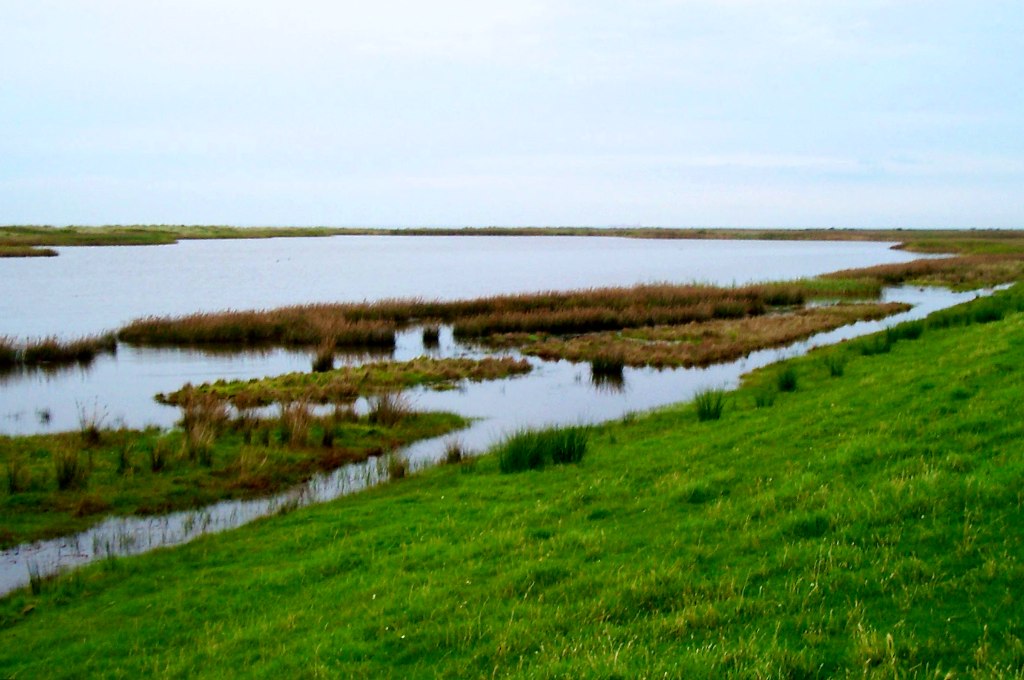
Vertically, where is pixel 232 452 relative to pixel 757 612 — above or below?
below

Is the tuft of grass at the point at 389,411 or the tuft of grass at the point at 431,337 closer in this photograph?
the tuft of grass at the point at 389,411

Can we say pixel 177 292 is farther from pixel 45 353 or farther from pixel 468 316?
pixel 45 353

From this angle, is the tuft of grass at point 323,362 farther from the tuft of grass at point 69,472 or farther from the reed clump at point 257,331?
the tuft of grass at point 69,472

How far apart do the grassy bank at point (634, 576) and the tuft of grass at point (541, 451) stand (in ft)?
1.24

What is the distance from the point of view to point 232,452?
53.9 feet

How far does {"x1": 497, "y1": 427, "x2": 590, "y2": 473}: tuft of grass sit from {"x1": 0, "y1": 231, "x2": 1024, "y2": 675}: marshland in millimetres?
38

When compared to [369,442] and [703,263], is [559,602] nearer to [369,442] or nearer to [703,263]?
[369,442]

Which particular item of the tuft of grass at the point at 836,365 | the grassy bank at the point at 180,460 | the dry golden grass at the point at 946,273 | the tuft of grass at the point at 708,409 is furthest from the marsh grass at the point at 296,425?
the dry golden grass at the point at 946,273

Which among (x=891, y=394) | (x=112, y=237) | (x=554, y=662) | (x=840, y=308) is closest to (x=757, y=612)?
(x=554, y=662)

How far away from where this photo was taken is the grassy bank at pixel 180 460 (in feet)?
43.2

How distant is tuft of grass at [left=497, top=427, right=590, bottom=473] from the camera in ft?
41.5

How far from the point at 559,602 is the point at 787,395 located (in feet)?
40.5

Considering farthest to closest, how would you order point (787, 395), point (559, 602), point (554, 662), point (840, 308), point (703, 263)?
point (703, 263) < point (840, 308) < point (787, 395) < point (559, 602) < point (554, 662)

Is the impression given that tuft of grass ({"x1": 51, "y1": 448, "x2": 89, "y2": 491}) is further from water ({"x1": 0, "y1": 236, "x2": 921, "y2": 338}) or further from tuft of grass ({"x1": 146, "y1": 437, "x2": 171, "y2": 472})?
water ({"x1": 0, "y1": 236, "x2": 921, "y2": 338})
